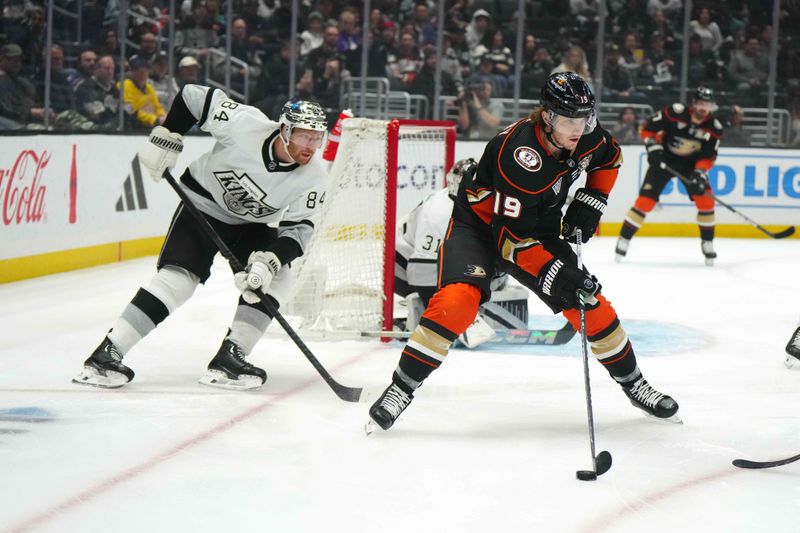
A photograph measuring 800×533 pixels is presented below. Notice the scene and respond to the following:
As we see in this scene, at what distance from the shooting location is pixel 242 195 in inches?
149

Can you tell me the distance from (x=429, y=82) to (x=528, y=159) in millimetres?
6618

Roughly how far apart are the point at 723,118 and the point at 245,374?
283 inches

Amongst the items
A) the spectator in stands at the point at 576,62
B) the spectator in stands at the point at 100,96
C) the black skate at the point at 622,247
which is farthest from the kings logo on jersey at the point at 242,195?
the spectator in stands at the point at 576,62

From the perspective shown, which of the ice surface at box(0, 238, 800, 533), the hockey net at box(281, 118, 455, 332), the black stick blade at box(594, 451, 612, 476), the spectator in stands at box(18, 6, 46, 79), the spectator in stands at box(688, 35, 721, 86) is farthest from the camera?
the spectator in stands at box(688, 35, 721, 86)

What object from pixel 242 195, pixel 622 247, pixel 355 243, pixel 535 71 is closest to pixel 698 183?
pixel 622 247

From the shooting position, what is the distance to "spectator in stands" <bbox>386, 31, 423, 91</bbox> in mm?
9609

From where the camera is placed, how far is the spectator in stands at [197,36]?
29.5 feet

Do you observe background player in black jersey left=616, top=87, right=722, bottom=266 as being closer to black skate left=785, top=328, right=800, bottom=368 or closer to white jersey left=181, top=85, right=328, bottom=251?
black skate left=785, top=328, right=800, bottom=368

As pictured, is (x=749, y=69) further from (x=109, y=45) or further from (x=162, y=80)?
(x=109, y=45)

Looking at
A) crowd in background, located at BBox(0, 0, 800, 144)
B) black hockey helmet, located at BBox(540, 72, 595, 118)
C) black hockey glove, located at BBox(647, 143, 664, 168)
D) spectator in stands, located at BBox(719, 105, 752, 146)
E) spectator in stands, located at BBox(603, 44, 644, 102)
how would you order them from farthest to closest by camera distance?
1. spectator in stands, located at BBox(603, 44, 644, 102)
2. spectator in stands, located at BBox(719, 105, 752, 146)
3. crowd in background, located at BBox(0, 0, 800, 144)
4. black hockey glove, located at BBox(647, 143, 664, 168)
5. black hockey helmet, located at BBox(540, 72, 595, 118)

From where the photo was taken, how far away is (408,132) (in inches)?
197

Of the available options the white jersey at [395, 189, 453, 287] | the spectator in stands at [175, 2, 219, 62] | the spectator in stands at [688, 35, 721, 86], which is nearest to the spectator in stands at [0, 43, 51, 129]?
the spectator in stands at [175, 2, 219, 62]

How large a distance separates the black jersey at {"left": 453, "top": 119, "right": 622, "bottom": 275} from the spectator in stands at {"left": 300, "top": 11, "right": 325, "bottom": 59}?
6.47m

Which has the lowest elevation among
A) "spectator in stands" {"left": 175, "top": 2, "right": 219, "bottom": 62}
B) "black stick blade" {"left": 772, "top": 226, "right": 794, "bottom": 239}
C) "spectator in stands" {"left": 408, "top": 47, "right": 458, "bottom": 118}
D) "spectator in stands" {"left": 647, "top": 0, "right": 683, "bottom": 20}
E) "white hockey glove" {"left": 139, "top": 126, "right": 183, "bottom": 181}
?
"black stick blade" {"left": 772, "top": 226, "right": 794, "bottom": 239}
